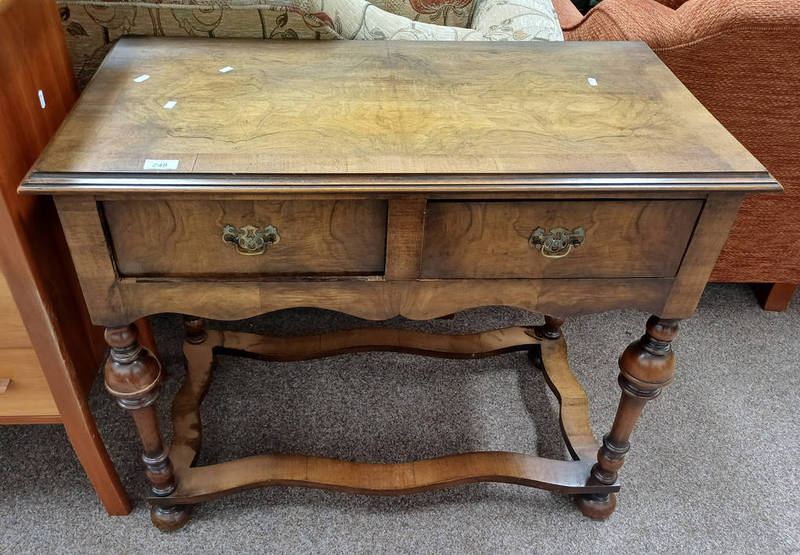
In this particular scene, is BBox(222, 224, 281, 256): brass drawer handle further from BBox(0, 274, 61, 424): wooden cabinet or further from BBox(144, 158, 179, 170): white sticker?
BBox(0, 274, 61, 424): wooden cabinet

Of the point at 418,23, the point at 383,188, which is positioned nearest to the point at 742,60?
the point at 418,23

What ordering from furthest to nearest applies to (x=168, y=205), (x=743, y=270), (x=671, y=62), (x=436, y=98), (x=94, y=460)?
(x=743, y=270), (x=671, y=62), (x=94, y=460), (x=436, y=98), (x=168, y=205)

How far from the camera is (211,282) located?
2.54ft

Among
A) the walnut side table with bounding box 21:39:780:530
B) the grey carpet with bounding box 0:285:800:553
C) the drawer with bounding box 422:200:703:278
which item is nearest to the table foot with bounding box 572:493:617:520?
the grey carpet with bounding box 0:285:800:553

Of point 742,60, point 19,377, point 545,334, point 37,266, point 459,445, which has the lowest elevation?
point 459,445

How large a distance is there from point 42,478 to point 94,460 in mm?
210

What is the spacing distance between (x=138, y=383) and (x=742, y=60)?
1.07 m

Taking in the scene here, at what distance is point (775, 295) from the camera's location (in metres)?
1.55

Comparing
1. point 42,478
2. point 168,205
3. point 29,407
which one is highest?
point 168,205

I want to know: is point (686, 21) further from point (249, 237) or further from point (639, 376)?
point (249, 237)

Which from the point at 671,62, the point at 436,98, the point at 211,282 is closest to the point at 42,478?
the point at 211,282

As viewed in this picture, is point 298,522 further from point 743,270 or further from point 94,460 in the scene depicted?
point 743,270

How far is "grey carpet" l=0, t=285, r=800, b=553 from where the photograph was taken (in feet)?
3.51

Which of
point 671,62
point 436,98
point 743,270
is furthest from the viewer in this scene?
point 743,270
